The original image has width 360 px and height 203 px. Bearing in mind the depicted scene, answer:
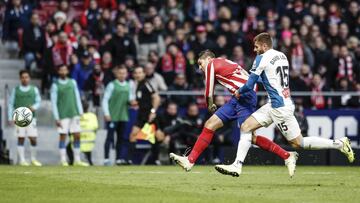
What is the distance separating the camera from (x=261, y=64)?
15.1 metres

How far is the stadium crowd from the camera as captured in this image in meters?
25.3

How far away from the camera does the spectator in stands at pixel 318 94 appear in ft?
81.6

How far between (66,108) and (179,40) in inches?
189

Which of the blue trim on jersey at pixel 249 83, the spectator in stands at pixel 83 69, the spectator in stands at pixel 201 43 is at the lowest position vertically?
the spectator in stands at pixel 83 69

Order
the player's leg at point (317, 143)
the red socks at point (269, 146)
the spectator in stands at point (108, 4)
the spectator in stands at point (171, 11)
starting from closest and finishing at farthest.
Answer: the player's leg at point (317, 143), the red socks at point (269, 146), the spectator in stands at point (171, 11), the spectator in stands at point (108, 4)

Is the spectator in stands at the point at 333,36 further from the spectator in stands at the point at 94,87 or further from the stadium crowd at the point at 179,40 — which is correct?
the spectator in stands at the point at 94,87

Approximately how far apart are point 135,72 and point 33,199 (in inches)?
438

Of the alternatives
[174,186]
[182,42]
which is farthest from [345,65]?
[174,186]

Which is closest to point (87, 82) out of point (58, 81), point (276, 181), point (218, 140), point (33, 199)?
point (58, 81)

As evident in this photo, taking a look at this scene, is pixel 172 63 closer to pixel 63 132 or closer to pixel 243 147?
pixel 63 132

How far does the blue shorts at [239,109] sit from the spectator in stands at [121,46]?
1050cm

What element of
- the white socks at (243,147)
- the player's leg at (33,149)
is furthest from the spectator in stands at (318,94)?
the white socks at (243,147)

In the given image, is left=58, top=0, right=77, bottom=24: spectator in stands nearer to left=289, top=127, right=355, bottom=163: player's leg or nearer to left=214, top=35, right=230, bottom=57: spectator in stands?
left=214, top=35, right=230, bottom=57: spectator in stands

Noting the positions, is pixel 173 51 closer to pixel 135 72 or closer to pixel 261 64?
pixel 135 72
